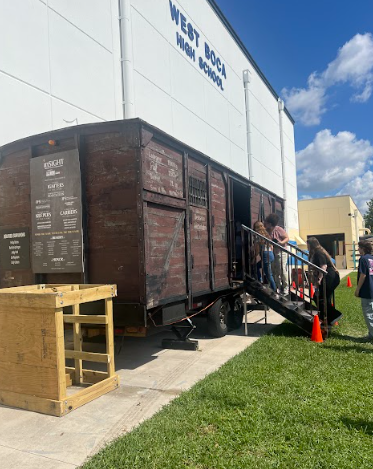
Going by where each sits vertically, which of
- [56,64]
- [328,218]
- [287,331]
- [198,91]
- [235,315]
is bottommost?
[287,331]

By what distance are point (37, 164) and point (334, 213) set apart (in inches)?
1341

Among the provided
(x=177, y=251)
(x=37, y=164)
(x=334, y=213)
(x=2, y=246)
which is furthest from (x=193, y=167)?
(x=334, y=213)

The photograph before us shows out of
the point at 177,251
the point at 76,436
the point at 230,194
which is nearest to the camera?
the point at 76,436

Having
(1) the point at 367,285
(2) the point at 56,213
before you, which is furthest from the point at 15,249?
(1) the point at 367,285

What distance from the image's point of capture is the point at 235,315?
27.6 feet

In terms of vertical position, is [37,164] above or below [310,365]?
above

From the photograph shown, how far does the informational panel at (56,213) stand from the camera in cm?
509

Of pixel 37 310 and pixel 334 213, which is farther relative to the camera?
pixel 334 213

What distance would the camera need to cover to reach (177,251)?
5621 millimetres

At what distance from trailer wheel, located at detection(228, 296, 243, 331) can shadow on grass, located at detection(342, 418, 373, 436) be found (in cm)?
467

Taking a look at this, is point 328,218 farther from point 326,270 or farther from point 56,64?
point 56,64

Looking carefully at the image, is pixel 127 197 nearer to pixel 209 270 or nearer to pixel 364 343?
pixel 209 270

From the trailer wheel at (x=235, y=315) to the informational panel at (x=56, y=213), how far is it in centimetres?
410

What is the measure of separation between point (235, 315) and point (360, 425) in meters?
4.97
